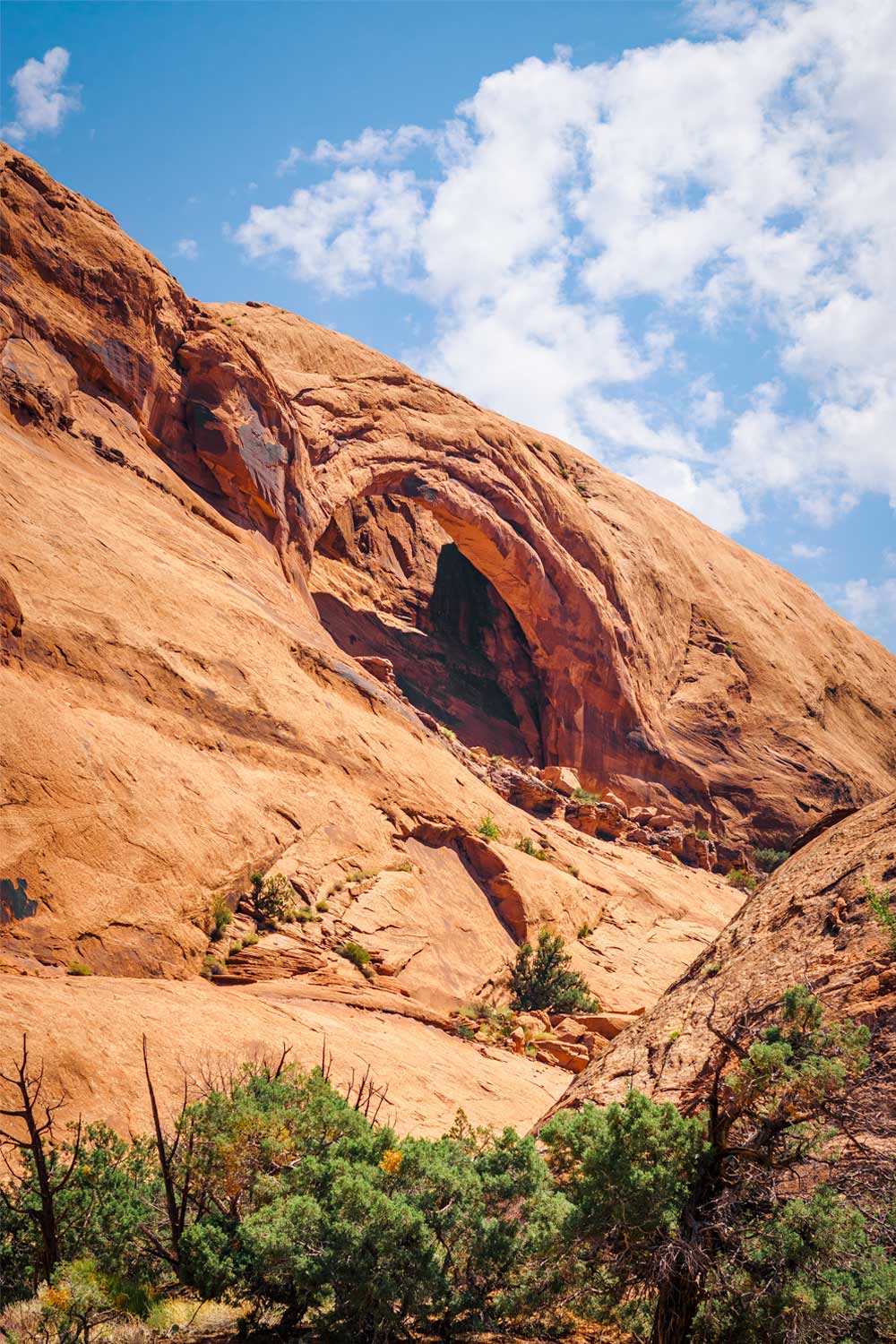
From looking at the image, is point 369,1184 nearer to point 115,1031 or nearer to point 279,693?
point 115,1031

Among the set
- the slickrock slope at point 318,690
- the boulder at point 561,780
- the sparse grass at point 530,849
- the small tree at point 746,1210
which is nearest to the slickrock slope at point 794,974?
the small tree at point 746,1210

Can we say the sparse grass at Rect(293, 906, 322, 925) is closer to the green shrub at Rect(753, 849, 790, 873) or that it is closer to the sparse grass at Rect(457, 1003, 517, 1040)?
the sparse grass at Rect(457, 1003, 517, 1040)

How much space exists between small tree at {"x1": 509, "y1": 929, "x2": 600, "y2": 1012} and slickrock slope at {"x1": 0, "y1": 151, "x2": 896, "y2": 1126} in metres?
0.67

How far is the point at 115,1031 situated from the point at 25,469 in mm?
11214

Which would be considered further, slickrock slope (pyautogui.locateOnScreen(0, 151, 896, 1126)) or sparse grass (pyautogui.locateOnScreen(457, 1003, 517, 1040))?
sparse grass (pyautogui.locateOnScreen(457, 1003, 517, 1040))

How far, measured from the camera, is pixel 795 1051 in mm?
5254

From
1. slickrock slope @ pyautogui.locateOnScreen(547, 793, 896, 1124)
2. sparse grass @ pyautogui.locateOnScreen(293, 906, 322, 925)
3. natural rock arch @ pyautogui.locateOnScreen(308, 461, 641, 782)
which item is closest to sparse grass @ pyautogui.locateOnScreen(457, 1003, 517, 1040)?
sparse grass @ pyautogui.locateOnScreen(293, 906, 322, 925)

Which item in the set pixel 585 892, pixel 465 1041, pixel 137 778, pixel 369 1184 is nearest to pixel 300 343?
pixel 585 892

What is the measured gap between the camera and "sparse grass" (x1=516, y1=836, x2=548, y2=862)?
24.4 metres

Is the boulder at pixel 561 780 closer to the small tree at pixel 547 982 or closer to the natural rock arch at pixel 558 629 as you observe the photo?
the natural rock arch at pixel 558 629

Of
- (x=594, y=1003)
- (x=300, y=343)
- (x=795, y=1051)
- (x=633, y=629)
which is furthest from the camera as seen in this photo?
(x=633, y=629)

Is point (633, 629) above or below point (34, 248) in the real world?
above

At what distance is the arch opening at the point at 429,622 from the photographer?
3644 centimetres

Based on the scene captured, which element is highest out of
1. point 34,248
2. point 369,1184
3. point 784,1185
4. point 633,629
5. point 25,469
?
point 633,629
